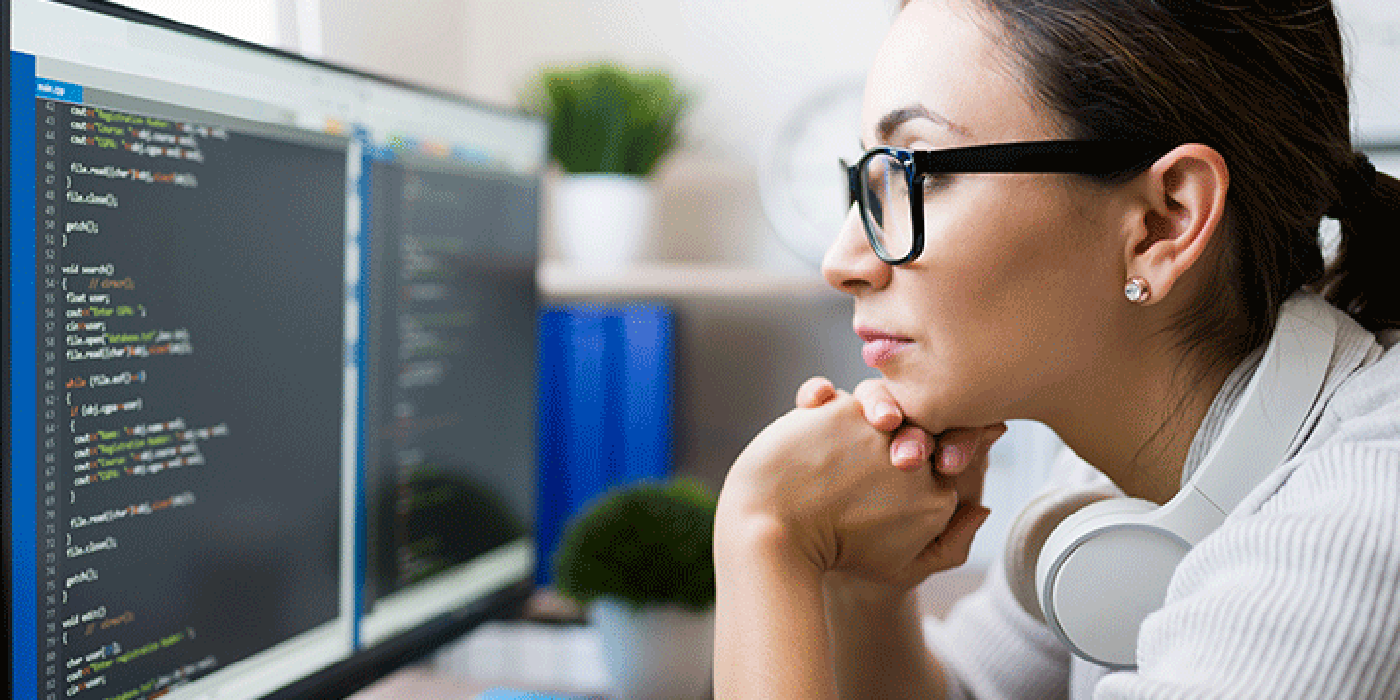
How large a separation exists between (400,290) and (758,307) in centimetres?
90

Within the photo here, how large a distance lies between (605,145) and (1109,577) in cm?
99

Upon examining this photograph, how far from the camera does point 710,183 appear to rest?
5.47ft

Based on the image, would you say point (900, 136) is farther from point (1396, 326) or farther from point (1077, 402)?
point (1396, 326)

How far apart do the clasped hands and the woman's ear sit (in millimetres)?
209

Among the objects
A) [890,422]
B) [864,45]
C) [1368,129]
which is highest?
[864,45]

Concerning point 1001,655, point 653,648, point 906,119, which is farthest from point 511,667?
point 906,119

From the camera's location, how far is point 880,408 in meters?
0.80

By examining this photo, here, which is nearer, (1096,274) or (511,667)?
(1096,274)

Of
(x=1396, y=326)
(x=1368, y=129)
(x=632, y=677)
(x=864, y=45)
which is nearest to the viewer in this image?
(x=1396, y=326)

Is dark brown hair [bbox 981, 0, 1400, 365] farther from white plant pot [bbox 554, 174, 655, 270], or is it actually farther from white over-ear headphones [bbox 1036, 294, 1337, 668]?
white plant pot [bbox 554, 174, 655, 270]

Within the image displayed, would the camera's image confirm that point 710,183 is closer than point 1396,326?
No

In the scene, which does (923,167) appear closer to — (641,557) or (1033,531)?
(1033,531)

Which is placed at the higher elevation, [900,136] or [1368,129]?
[1368,129]

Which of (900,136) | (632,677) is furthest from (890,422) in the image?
(632,677)
